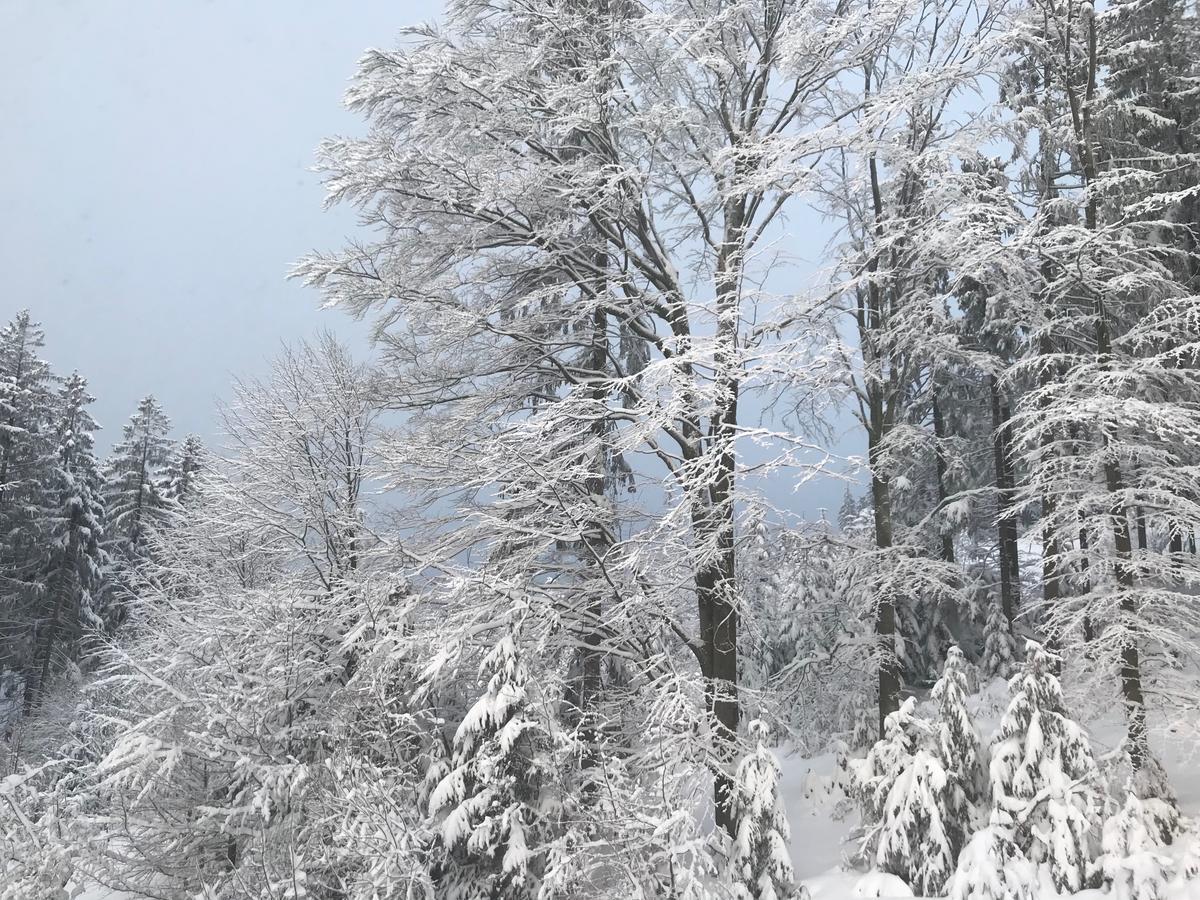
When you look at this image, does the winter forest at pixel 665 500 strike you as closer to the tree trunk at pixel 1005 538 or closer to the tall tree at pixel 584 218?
the tall tree at pixel 584 218

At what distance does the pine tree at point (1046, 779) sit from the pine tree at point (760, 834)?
190 centimetres

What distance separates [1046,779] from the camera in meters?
6.25

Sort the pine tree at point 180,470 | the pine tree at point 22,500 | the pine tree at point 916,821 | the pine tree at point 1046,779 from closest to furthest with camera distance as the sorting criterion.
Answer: the pine tree at point 1046,779
the pine tree at point 916,821
the pine tree at point 22,500
the pine tree at point 180,470

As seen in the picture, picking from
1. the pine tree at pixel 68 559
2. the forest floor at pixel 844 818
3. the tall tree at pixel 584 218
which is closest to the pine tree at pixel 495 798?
the tall tree at pixel 584 218

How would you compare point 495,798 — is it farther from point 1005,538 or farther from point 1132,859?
point 1005,538

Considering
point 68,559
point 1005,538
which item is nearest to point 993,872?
point 1005,538

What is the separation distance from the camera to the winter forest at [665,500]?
19.4 ft

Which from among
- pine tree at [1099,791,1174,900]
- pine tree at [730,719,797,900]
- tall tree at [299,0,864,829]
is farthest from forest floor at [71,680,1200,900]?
tall tree at [299,0,864,829]

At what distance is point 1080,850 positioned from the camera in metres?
5.84

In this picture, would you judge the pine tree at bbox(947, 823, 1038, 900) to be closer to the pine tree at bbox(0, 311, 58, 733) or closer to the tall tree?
the tall tree

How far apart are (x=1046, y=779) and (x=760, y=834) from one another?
260 cm

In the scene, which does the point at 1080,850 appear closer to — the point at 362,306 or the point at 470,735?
the point at 470,735

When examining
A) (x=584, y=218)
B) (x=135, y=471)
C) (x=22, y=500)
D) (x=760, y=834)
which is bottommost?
(x=760, y=834)

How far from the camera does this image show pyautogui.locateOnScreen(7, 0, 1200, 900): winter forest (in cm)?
592
